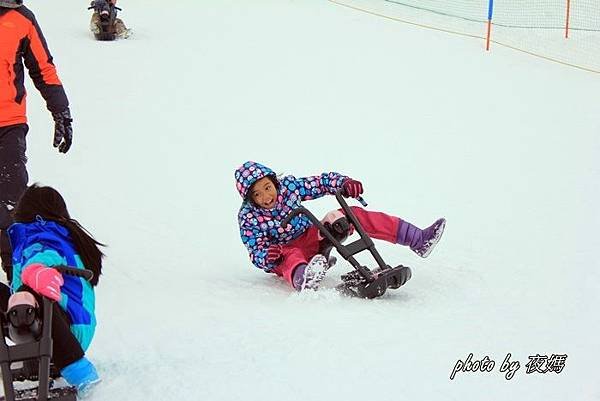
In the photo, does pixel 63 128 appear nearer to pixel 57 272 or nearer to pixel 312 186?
pixel 312 186

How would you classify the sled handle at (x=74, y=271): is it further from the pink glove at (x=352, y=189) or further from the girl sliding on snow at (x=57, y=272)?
the pink glove at (x=352, y=189)

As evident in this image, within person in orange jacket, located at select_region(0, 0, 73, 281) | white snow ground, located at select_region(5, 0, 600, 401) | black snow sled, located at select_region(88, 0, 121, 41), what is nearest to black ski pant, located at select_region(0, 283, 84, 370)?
white snow ground, located at select_region(5, 0, 600, 401)

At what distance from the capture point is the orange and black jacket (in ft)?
16.2

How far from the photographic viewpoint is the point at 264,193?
5.20 metres

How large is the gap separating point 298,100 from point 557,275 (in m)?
5.50

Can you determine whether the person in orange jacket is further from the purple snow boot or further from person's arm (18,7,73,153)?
the purple snow boot

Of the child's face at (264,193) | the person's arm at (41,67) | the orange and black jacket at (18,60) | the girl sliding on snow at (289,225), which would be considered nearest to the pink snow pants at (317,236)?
the girl sliding on snow at (289,225)

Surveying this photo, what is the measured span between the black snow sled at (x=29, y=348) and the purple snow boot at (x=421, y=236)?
2.46 m

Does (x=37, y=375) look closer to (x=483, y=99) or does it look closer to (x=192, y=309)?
(x=192, y=309)

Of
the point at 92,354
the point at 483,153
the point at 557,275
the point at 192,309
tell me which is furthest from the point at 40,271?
the point at 483,153

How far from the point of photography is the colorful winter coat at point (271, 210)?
520 cm

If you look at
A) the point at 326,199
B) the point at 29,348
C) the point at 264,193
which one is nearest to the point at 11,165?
the point at 264,193

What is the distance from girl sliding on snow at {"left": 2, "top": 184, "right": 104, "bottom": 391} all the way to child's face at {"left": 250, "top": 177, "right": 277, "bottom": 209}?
154cm

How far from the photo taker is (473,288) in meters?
5.12
